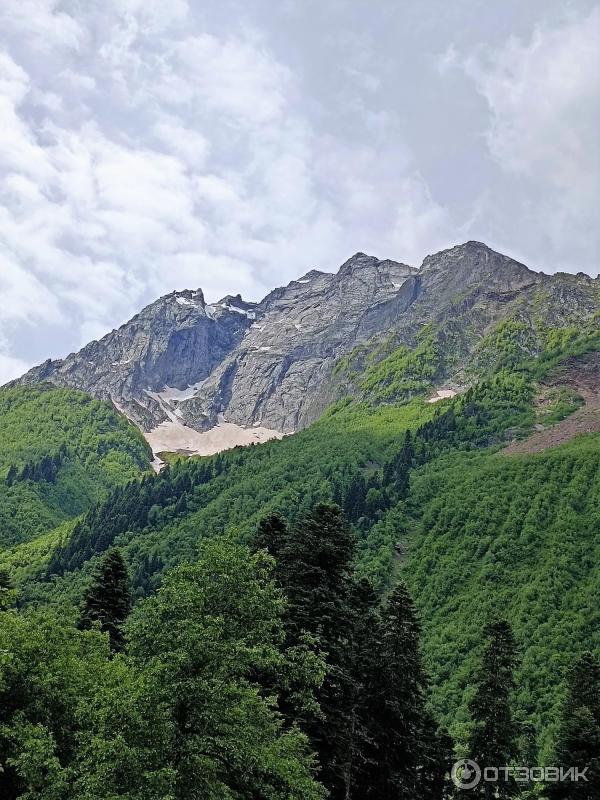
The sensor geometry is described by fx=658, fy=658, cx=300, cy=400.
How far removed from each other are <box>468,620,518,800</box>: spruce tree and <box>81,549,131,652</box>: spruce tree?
22169 mm

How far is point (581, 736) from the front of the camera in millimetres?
37156

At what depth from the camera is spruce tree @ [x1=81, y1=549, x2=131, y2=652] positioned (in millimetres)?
41812

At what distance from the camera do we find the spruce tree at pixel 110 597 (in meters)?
41.8

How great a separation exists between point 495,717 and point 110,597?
2486cm

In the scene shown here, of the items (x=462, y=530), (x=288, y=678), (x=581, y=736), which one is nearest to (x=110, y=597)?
(x=288, y=678)

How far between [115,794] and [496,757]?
2703 cm

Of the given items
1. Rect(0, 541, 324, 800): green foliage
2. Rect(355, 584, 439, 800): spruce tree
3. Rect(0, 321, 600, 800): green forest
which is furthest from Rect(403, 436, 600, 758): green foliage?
Rect(0, 541, 324, 800): green foliage

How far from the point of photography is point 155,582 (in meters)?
127

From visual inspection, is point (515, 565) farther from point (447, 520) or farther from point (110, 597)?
point (110, 597)

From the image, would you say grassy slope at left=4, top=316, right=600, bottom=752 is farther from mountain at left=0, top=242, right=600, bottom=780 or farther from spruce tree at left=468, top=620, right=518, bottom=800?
spruce tree at left=468, top=620, right=518, bottom=800

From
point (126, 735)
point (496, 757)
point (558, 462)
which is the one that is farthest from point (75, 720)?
point (558, 462)

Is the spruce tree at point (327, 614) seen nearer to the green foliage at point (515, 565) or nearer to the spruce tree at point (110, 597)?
the spruce tree at point (110, 597)

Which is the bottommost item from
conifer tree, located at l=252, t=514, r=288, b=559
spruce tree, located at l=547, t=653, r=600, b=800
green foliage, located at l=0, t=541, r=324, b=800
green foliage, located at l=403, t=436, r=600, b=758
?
green foliage, located at l=0, t=541, r=324, b=800

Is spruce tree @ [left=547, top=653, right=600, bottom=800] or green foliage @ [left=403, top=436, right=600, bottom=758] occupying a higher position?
green foliage @ [left=403, top=436, right=600, bottom=758]
